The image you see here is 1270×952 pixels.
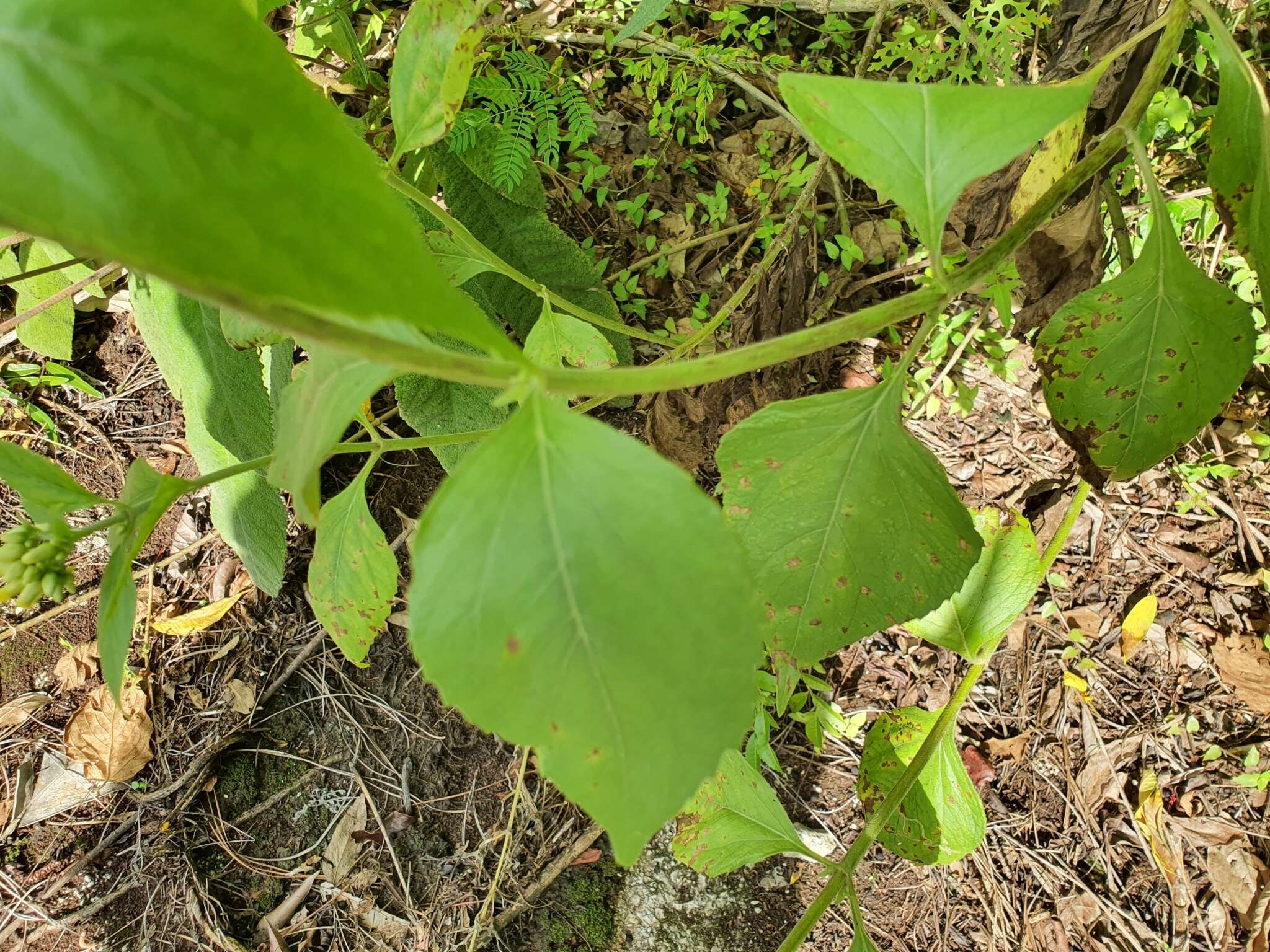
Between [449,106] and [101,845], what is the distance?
2273 millimetres

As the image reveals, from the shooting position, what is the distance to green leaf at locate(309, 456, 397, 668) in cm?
118

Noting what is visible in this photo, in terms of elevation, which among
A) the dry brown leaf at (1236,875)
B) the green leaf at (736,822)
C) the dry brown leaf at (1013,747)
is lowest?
the dry brown leaf at (1236,875)

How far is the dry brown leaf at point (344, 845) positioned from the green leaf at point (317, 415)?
1.71 meters

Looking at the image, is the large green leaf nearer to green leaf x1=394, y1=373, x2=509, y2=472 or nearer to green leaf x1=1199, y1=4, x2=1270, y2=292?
green leaf x1=1199, y1=4, x2=1270, y2=292

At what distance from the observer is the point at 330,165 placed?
1.31ft

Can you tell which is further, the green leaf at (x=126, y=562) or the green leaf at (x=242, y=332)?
the green leaf at (x=242, y=332)

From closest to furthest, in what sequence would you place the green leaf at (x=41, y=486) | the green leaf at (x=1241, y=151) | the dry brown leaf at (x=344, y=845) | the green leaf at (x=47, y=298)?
the green leaf at (x=41, y=486) → the green leaf at (x=1241, y=151) → the green leaf at (x=47, y=298) → the dry brown leaf at (x=344, y=845)

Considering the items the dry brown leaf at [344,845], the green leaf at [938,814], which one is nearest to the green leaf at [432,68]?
the green leaf at [938,814]

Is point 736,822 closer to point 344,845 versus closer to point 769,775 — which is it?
point 769,775

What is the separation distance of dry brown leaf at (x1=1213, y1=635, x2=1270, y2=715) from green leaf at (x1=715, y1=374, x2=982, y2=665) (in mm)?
1346

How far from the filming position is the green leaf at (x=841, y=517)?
2.94ft

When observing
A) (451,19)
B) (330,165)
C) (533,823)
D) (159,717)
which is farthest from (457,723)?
(330,165)

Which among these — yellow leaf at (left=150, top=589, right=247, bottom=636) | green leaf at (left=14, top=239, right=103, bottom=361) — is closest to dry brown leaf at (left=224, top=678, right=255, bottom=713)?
yellow leaf at (left=150, top=589, right=247, bottom=636)

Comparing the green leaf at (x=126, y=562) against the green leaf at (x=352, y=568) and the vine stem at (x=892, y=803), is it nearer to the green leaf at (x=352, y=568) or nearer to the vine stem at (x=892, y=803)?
the green leaf at (x=352, y=568)
